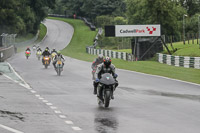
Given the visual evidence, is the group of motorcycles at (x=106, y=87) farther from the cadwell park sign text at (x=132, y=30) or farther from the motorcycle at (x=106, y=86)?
the cadwell park sign text at (x=132, y=30)

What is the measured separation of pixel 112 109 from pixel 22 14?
8380 centimetres

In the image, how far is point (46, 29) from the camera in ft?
375

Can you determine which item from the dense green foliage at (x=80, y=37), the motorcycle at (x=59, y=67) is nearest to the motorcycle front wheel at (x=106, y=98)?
the motorcycle at (x=59, y=67)

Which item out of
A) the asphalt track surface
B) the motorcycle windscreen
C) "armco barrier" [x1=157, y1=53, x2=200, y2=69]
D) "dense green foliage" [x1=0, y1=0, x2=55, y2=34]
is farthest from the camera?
"dense green foliage" [x1=0, y1=0, x2=55, y2=34]

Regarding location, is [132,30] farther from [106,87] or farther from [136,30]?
[106,87]

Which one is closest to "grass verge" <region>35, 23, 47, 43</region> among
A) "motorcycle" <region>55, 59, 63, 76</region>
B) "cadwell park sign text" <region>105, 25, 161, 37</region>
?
"cadwell park sign text" <region>105, 25, 161, 37</region>

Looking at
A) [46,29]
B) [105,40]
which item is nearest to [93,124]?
[105,40]

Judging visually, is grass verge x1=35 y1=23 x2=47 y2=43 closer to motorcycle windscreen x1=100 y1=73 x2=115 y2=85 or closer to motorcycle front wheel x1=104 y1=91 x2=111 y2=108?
motorcycle windscreen x1=100 y1=73 x2=115 y2=85

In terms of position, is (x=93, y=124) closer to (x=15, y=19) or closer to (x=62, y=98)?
(x=62, y=98)

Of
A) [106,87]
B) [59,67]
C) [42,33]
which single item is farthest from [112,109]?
[42,33]

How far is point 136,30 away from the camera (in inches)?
1954

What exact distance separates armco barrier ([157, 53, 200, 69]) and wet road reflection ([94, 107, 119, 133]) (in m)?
23.3

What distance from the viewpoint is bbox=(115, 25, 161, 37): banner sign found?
49562 mm

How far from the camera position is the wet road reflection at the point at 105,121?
10219 millimetres
